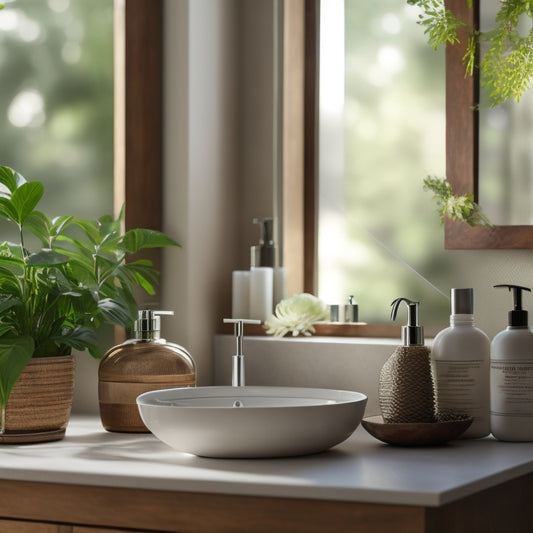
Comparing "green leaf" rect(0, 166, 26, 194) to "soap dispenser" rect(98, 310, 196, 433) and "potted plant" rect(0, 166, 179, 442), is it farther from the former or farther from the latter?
"soap dispenser" rect(98, 310, 196, 433)

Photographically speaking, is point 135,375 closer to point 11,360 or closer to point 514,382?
point 11,360

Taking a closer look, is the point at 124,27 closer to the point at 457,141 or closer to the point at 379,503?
the point at 457,141

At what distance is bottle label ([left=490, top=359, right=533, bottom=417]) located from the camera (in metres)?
1.47

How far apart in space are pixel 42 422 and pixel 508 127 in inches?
38.3

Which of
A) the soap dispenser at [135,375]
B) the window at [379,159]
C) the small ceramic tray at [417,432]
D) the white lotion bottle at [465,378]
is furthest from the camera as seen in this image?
the window at [379,159]

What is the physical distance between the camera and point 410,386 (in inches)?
58.4

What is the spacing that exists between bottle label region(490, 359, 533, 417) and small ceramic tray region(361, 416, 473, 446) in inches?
3.0

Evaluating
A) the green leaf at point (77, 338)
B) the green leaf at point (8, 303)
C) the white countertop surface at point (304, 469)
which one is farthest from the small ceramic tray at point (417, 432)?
the green leaf at point (8, 303)

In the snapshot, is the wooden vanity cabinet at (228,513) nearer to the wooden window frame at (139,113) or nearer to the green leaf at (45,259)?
the green leaf at (45,259)

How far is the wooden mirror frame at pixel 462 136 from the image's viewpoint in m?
1.76

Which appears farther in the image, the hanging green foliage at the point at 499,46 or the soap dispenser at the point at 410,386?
the hanging green foliage at the point at 499,46

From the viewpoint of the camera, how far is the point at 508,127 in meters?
1.74

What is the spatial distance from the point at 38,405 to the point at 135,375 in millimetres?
184

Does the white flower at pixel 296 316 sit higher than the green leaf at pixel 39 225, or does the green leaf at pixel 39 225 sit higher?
the green leaf at pixel 39 225
